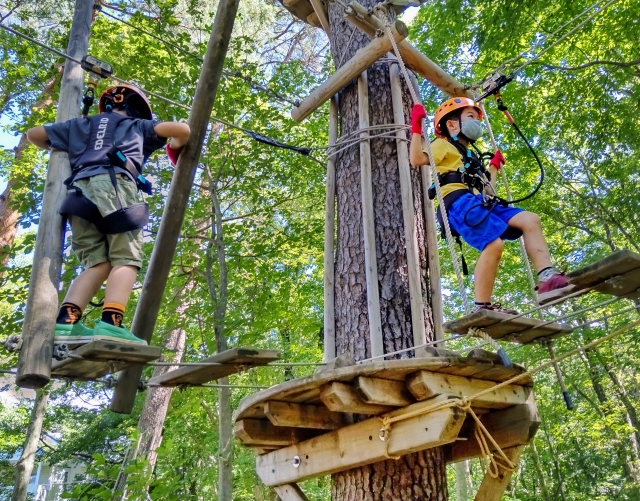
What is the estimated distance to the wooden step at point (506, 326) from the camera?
2215 mm

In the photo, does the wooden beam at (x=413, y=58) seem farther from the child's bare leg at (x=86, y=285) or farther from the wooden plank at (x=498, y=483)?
the wooden plank at (x=498, y=483)

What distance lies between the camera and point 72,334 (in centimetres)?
236

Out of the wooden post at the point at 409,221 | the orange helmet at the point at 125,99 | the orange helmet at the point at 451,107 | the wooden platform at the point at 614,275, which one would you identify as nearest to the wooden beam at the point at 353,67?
the wooden post at the point at 409,221

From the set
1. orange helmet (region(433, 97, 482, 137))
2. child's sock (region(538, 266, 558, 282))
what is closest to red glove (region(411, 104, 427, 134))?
orange helmet (region(433, 97, 482, 137))

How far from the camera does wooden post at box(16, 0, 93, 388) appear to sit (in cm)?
214

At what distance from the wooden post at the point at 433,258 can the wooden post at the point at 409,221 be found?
126 mm

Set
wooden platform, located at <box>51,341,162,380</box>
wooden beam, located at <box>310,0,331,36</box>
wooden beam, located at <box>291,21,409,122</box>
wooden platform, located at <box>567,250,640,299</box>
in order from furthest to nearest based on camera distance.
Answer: wooden beam, located at <box>310,0,331,36</box>, wooden beam, located at <box>291,21,409,122</box>, wooden platform, located at <box>51,341,162,380</box>, wooden platform, located at <box>567,250,640,299</box>

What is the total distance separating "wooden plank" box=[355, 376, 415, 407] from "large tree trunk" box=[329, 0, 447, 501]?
0.51 m

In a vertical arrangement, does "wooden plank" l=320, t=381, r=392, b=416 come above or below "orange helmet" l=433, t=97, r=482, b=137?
below

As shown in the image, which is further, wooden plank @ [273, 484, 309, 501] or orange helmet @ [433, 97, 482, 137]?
orange helmet @ [433, 97, 482, 137]

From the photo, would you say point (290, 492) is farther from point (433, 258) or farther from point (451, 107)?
point (451, 107)

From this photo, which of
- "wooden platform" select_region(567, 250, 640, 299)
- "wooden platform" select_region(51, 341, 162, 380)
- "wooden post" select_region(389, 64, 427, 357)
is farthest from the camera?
"wooden post" select_region(389, 64, 427, 357)

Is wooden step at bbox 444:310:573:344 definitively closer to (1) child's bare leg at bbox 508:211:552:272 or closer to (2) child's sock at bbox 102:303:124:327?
(1) child's bare leg at bbox 508:211:552:272

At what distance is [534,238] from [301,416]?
52.5 inches
